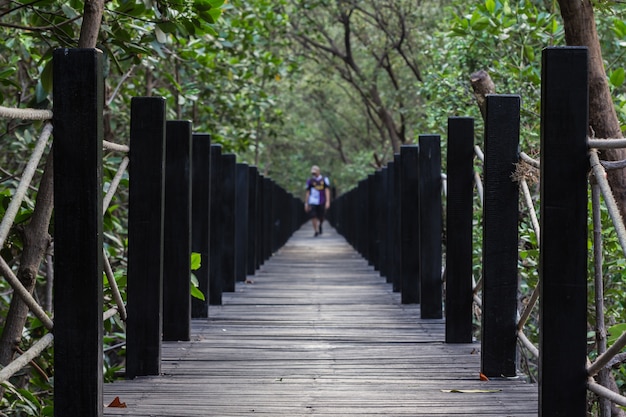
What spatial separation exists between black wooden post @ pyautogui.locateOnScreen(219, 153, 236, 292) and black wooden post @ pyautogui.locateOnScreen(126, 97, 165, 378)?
3887mm

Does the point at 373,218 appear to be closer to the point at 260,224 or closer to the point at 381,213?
the point at 381,213

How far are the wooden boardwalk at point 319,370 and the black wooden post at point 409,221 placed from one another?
23 centimetres

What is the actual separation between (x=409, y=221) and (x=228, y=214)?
5.67 feet

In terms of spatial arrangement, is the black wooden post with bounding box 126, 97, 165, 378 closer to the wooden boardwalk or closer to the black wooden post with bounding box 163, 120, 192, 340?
the wooden boardwalk

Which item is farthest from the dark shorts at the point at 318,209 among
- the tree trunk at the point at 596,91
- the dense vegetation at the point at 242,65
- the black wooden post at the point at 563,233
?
the black wooden post at the point at 563,233

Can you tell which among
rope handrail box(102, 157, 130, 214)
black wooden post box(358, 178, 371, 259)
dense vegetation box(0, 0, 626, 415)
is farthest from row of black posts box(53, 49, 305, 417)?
black wooden post box(358, 178, 371, 259)

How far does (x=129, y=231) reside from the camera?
13.5 feet

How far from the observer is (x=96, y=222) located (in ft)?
9.83

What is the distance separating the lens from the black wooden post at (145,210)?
4117 mm

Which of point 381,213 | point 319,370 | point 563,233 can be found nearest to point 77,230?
point 563,233

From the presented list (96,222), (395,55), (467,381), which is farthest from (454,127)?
(395,55)

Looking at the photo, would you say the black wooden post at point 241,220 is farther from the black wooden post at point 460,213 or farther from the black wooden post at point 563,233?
the black wooden post at point 563,233

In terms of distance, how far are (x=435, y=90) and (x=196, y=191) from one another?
6.39 m

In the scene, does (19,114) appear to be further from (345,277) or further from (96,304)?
(345,277)
